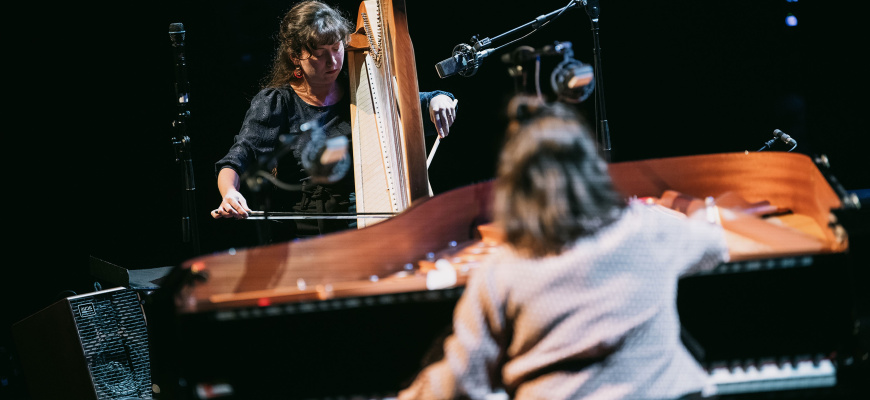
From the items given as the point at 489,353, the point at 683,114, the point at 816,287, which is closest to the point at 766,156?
the point at 816,287

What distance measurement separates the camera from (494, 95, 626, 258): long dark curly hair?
1455 mm

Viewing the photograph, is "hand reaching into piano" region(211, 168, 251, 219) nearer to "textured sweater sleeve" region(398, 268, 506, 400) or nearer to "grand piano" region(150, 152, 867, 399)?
"grand piano" region(150, 152, 867, 399)

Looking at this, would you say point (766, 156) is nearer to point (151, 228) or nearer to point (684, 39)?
point (684, 39)

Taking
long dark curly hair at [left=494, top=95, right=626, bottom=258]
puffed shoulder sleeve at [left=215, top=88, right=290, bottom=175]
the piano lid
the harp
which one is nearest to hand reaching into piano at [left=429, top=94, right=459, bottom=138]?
the harp

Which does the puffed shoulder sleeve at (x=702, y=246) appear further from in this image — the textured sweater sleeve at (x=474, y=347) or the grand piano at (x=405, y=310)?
the textured sweater sleeve at (x=474, y=347)

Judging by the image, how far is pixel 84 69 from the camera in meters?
4.27

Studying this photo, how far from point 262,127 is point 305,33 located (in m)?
0.49

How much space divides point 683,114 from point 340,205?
2.80m

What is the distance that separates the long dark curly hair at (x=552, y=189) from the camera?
1455 millimetres

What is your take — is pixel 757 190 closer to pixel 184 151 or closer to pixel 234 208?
pixel 234 208

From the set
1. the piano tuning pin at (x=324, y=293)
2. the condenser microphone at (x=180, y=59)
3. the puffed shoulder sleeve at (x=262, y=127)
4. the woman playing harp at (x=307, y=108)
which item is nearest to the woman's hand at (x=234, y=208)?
the woman playing harp at (x=307, y=108)

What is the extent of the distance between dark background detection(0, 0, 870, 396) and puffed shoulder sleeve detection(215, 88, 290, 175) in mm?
1187

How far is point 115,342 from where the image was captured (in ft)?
11.3

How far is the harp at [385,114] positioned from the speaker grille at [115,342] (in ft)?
4.28
